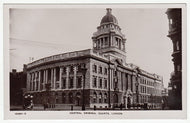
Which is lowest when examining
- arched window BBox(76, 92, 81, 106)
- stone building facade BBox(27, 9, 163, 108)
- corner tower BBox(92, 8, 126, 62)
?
arched window BBox(76, 92, 81, 106)

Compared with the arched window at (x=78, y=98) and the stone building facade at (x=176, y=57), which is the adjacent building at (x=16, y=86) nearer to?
the arched window at (x=78, y=98)

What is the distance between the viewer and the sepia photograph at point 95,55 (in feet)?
20.6

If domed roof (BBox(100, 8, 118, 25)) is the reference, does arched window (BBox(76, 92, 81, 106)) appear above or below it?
below

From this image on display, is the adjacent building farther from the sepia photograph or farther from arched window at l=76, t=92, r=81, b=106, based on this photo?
arched window at l=76, t=92, r=81, b=106

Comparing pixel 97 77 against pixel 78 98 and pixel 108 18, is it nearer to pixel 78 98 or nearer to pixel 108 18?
pixel 78 98

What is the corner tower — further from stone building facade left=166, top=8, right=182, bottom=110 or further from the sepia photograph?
stone building facade left=166, top=8, right=182, bottom=110

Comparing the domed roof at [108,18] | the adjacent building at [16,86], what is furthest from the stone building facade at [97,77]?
the adjacent building at [16,86]

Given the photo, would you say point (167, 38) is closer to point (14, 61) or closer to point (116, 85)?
point (116, 85)

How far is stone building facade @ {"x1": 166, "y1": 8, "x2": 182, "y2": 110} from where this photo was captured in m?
6.27

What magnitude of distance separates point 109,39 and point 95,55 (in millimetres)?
292

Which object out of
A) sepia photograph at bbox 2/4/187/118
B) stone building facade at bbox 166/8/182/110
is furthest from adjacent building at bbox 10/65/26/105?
stone building facade at bbox 166/8/182/110

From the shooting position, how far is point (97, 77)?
6.34 m

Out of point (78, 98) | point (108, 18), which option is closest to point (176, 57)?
point (108, 18)
